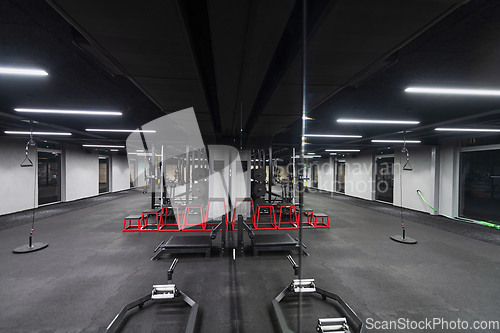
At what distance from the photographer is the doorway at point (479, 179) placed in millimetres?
5570

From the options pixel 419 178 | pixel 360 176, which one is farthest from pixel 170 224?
pixel 360 176

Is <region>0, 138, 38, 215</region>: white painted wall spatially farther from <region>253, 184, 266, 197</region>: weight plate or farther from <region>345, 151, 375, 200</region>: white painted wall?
<region>345, 151, 375, 200</region>: white painted wall

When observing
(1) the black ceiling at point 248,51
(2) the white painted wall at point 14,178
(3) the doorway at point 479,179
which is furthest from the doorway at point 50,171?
(3) the doorway at point 479,179

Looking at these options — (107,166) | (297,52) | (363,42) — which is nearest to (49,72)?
(297,52)

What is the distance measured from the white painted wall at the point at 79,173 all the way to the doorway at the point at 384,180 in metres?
13.0

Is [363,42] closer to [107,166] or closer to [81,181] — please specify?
[81,181]

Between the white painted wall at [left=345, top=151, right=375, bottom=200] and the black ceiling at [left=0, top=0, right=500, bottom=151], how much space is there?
20.4 feet

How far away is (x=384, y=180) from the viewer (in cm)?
923

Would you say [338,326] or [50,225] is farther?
[50,225]

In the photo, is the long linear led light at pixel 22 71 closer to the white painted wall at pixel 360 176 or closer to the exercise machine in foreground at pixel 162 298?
the exercise machine in foreground at pixel 162 298

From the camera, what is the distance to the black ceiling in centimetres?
125

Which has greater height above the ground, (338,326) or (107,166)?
(107,166)

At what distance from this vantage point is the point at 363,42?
4.80ft

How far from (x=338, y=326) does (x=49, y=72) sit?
13.7 feet
